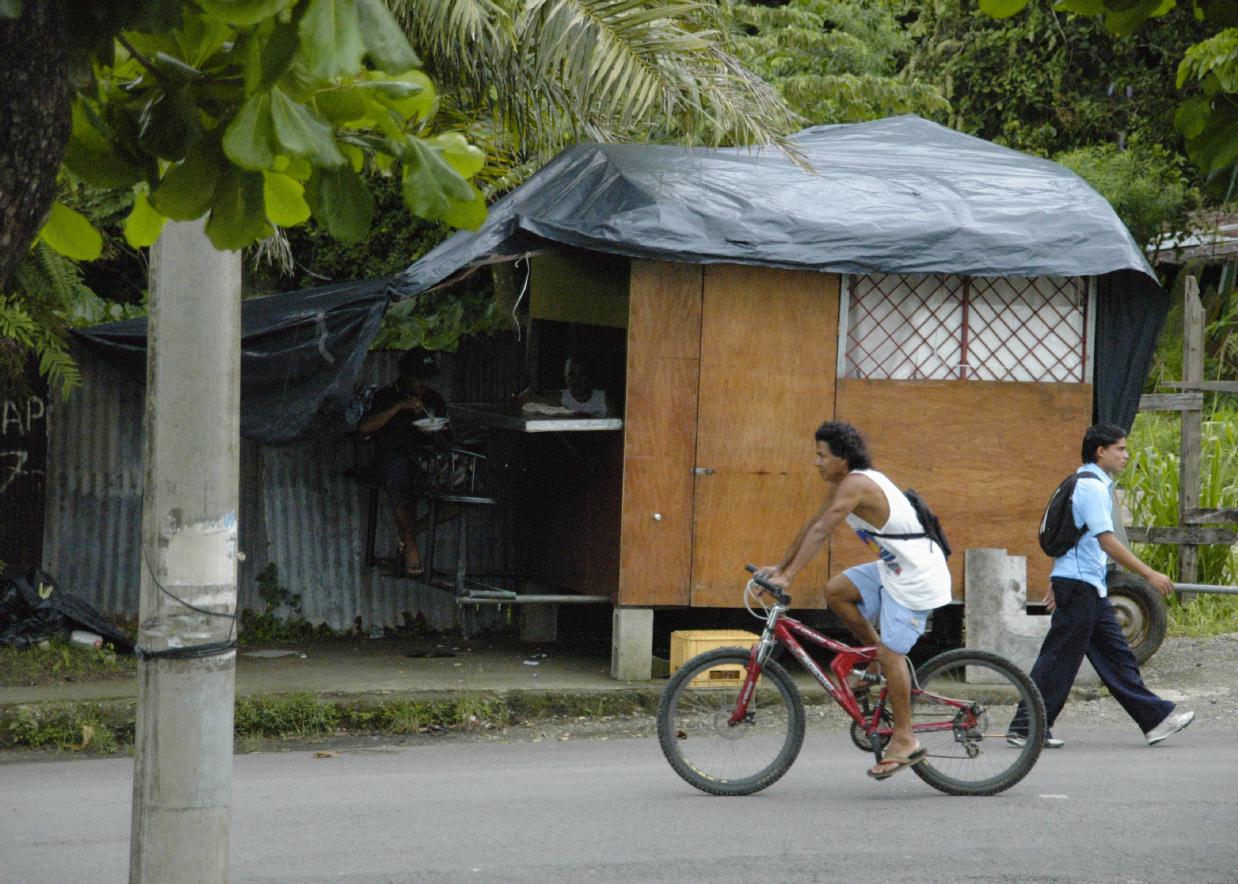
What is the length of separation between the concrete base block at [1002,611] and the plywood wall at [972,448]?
17 cm

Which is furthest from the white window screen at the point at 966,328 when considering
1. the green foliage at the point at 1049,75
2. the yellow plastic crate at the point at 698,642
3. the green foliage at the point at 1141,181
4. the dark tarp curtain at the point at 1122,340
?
the green foliage at the point at 1049,75

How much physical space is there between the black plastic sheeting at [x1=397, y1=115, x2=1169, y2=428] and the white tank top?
9.82ft

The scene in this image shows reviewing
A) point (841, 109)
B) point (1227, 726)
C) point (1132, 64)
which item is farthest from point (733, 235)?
point (1132, 64)

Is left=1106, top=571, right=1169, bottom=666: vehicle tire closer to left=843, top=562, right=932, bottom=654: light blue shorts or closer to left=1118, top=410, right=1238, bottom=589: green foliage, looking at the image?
left=1118, top=410, right=1238, bottom=589: green foliage

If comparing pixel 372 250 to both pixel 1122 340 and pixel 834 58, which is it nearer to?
pixel 834 58

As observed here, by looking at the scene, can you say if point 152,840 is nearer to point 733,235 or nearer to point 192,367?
point 192,367

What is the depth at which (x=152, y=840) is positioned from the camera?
4.42m

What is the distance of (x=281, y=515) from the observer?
11539mm

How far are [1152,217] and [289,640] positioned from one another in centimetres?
1085

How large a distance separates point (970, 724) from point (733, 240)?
3.82 m

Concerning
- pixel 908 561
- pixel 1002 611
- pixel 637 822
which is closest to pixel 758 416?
pixel 1002 611

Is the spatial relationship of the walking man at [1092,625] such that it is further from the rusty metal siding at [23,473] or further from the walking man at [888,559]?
the rusty metal siding at [23,473]

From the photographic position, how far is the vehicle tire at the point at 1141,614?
10711mm

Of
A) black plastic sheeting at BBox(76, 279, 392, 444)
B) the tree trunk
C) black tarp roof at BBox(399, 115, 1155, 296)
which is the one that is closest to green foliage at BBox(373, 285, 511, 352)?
black plastic sheeting at BBox(76, 279, 392, 444)
